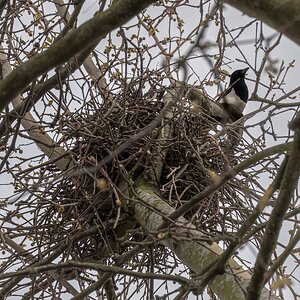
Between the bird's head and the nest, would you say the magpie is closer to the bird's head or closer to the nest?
the bird's head

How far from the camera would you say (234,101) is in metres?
3.30

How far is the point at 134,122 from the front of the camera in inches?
107

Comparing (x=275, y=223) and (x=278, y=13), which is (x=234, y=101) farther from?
(x=278, y=13)

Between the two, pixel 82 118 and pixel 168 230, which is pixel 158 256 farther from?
pixel 168 230

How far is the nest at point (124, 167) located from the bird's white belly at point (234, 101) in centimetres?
46

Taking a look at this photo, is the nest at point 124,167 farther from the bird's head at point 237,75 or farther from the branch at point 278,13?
the branch at point 278,13

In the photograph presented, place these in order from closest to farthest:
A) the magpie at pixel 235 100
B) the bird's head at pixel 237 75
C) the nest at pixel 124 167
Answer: the nest at pixel 124 167, the magpie at pixel 235 100, the bird's head at pixel 237 75

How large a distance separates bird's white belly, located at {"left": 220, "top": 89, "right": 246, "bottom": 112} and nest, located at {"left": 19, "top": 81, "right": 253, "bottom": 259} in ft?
1.50

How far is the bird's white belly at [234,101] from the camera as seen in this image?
3.28 metres

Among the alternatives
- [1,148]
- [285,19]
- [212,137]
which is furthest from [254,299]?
[1,148]

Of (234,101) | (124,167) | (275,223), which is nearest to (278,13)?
(275,223)

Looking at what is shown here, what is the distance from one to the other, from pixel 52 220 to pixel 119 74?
0.73m

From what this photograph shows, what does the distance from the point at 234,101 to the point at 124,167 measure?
0.99 m

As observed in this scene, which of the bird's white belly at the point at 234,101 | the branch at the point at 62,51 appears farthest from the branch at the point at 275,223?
the bird's white belly at the point at 234,101
